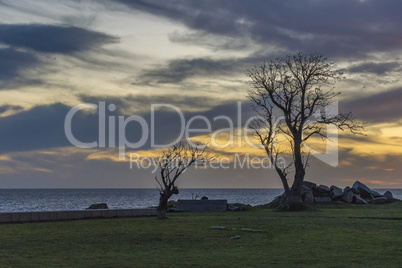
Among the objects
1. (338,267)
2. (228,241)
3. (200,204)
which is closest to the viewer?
(338,267)

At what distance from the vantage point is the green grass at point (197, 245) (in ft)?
53.7

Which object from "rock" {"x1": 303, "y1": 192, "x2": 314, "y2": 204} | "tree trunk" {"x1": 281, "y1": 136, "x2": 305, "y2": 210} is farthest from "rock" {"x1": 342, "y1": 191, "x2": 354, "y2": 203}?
"tree trunk" {"x1": 281, "y1": 136, "x2": 305, "y2": 210}

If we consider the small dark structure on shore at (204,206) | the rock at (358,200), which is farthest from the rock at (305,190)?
the small dark structure on shore at (204,206)

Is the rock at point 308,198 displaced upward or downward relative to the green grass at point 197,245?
upward

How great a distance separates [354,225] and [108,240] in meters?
13.8

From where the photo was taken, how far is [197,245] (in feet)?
66.8

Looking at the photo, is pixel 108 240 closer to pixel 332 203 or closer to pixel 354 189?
pixel 332 203

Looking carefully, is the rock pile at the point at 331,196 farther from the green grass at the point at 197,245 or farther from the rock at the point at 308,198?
the green grass at the point at 197,245

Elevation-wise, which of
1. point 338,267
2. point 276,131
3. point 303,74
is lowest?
point 338,267

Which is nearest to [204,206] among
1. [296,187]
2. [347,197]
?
[296,187]

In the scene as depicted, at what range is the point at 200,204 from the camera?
153 feet

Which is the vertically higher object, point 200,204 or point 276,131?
point 276,131

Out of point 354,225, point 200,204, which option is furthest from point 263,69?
point 354,225

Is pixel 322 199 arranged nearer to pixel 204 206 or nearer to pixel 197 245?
pixel 204 206
